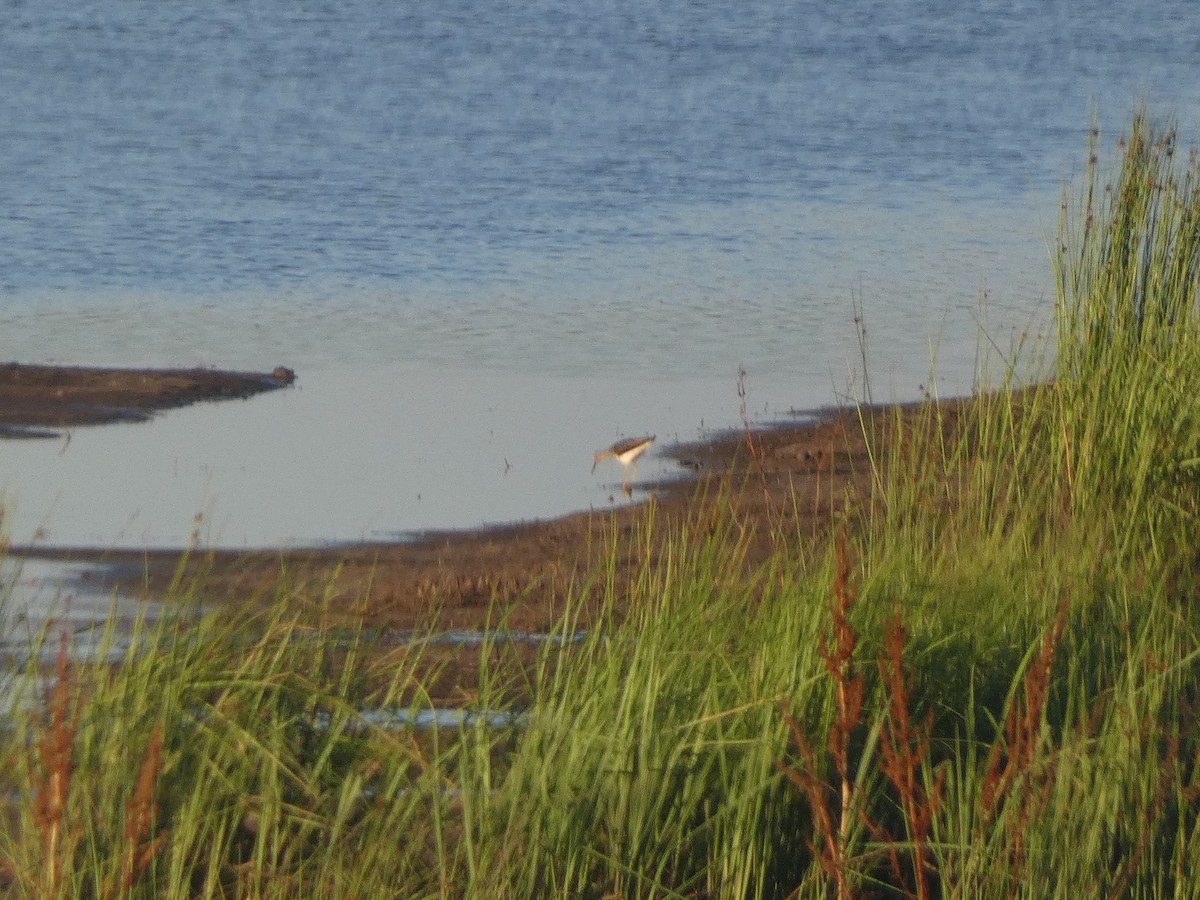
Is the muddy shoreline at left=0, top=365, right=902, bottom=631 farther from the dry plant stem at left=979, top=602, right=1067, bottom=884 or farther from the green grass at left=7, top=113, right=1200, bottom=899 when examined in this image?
the dry plant stem at left=979, top=602, right=1067, bottom=884

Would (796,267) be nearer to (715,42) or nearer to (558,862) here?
(558,862)

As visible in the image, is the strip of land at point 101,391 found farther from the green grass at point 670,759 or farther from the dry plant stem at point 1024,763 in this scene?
the dry plant stem at point 1024,763

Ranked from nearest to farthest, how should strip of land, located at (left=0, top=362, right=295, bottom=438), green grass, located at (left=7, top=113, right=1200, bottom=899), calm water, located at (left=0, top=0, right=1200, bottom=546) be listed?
green grass, located at (left=7, top=113, right=1200, bottom=899)
calm water, located at (left=0, top=0, right=1200, bottom=546)
strip of land, located at (left=0, top=362, right=295, bottom=438)

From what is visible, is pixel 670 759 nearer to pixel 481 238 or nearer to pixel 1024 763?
pixel 1024 763

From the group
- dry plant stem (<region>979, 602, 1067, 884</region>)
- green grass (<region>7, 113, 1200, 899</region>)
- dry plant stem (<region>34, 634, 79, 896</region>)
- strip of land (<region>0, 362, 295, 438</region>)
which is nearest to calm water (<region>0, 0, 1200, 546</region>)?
strip of land (<region>0, 362, 295, 438</region>)

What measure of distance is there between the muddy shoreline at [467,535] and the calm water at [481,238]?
1.09ft

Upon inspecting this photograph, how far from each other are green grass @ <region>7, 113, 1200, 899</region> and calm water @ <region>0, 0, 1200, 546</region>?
94 cm

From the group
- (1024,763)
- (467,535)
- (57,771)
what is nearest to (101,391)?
(467,535)

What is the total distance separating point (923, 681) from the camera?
15.0 ft

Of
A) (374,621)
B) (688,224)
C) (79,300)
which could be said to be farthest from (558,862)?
(688,224)

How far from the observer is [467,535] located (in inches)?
352

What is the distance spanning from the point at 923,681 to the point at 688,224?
15.7 metres

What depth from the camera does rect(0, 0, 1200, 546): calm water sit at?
10.5 m

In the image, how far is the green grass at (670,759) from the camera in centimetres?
373
